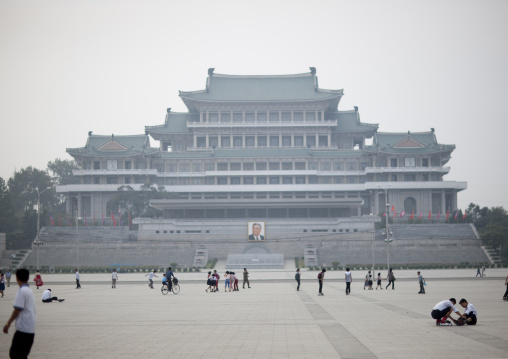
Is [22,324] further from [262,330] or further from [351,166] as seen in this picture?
[351,166]

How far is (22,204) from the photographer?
99.4 meters

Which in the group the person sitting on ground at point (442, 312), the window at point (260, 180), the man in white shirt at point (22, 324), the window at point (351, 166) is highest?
the window at point (351, 166)

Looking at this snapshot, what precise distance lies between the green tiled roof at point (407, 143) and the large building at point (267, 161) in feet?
0.49

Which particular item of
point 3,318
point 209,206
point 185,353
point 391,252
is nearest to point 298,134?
point 209,206

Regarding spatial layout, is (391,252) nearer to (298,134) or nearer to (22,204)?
(298,134)

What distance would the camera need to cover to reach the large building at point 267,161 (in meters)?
83.2

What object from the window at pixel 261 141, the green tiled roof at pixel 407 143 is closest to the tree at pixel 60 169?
the window at pixel 261 141

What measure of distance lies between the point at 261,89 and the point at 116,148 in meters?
24.5

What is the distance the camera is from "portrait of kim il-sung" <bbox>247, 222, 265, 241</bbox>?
239 ft

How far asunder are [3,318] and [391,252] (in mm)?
51802

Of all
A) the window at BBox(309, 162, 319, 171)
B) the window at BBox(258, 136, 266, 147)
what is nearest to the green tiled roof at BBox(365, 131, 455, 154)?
the window at BBox(309, 162, 319, 171)

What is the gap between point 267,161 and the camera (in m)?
88.5

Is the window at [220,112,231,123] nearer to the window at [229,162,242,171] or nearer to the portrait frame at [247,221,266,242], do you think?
the window at [229,162,242,171]

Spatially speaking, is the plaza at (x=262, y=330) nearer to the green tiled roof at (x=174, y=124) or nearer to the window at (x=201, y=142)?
the window at (x=201, y=142)
